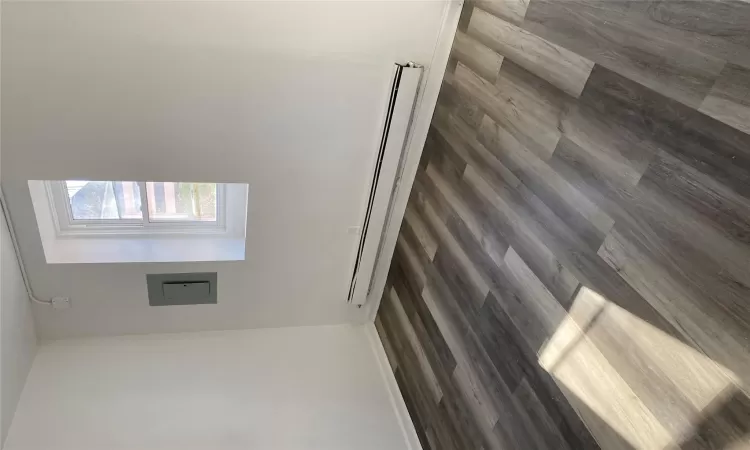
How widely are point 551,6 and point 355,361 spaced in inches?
65.3

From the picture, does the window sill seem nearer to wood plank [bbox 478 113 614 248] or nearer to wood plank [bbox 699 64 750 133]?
wood plank [bbox 478 113 614 248]

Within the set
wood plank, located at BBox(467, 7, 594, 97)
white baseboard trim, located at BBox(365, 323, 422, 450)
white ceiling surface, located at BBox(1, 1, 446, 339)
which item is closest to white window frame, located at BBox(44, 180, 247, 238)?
white ceiling surface, located at BBox(1, 1, 446, 339)

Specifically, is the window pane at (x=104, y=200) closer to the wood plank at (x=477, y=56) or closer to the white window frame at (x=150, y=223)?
the white window frame at (x=150, y=223)

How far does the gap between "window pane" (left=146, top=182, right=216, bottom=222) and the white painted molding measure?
0.78 m

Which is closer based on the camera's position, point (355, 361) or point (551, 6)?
point (551, 6)

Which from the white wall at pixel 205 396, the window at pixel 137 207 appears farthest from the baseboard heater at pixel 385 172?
the window at pixel 137 207

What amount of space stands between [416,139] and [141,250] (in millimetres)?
1202

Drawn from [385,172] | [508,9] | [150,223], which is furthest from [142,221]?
[508,9]

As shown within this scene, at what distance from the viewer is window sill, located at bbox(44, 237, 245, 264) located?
1.93m

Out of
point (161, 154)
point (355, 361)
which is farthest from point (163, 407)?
point (161, 154)

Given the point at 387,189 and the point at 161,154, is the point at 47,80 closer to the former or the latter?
the point at 161,154

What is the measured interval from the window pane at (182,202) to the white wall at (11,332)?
52 centimetres

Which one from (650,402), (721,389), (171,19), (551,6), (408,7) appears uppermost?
(551,6)

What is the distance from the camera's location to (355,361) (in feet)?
7.44
